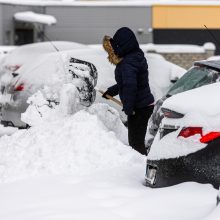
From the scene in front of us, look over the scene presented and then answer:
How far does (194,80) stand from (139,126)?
0.95 metres

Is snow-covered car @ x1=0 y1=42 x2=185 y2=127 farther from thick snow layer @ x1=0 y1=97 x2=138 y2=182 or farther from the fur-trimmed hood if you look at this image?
thick snow layer @ x1=0 y1=97 x2=138 y2=182

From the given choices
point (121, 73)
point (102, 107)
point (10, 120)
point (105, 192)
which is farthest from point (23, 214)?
point (10, 120)

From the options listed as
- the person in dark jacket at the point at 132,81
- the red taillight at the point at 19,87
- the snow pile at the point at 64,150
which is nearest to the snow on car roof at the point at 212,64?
the person in dark jacket at the point at 132,81

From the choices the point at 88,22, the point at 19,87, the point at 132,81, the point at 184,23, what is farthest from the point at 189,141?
the point at 184,23

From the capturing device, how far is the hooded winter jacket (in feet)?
25.5

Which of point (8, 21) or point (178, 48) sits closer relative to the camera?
point (178, 48)

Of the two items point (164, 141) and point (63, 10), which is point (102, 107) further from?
point (63, 10)

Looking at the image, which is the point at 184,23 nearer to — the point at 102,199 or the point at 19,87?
the point at 19,87

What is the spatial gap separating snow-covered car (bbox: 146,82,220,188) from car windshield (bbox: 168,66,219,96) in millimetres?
2186

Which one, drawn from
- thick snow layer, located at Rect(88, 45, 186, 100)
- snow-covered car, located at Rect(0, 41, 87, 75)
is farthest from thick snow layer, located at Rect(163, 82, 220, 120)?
snow-covered car, located at Rect(0, 41, 87, 75)

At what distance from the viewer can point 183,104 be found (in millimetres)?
5742

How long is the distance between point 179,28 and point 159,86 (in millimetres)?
25067

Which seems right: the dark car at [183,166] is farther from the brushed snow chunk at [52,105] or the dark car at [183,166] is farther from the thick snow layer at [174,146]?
the brushed snow chunk at [52,105]

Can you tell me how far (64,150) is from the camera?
23.8 ft
